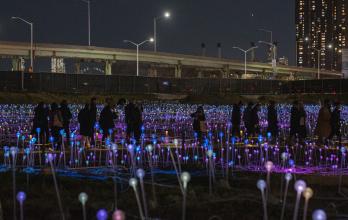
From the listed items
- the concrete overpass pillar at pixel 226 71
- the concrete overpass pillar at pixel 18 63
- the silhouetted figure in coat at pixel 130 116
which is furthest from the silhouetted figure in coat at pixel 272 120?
the concrete overpass pillar at pixel 226 71

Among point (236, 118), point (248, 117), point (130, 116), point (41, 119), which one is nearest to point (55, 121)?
point (41, 119)

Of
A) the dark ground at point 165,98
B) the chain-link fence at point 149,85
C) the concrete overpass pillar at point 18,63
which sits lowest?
the dark ground at point 165,98

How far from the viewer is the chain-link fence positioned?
5466 cm

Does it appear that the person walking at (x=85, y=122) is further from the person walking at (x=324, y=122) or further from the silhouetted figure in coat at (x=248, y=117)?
the person walking at (x=324, y=122)

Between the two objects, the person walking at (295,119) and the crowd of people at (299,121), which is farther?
the person walking at (295,119)

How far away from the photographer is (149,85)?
60844mm

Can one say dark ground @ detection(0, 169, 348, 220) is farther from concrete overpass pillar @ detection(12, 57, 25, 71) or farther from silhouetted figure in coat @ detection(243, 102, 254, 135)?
concrete overpass pillar @ detection(12, 57, 25, 71)

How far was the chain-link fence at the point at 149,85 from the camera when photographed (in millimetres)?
54656

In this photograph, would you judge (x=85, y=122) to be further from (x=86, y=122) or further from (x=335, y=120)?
(x=335, y=120)

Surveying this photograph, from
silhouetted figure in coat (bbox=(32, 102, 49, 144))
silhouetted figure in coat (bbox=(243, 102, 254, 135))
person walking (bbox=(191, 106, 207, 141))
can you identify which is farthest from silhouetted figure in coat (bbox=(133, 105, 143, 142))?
silhouetted figure in coat (bbox=(243, 102, 254, 135))

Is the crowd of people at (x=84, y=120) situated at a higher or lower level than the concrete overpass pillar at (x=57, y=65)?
lower

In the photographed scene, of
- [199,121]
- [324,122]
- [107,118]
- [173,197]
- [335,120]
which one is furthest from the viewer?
[199,121]

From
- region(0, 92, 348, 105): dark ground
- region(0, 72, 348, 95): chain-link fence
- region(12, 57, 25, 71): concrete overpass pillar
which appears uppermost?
region(12, 57, 25, 71): concrete overpass pillar

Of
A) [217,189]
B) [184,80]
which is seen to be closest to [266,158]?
[217,189]
